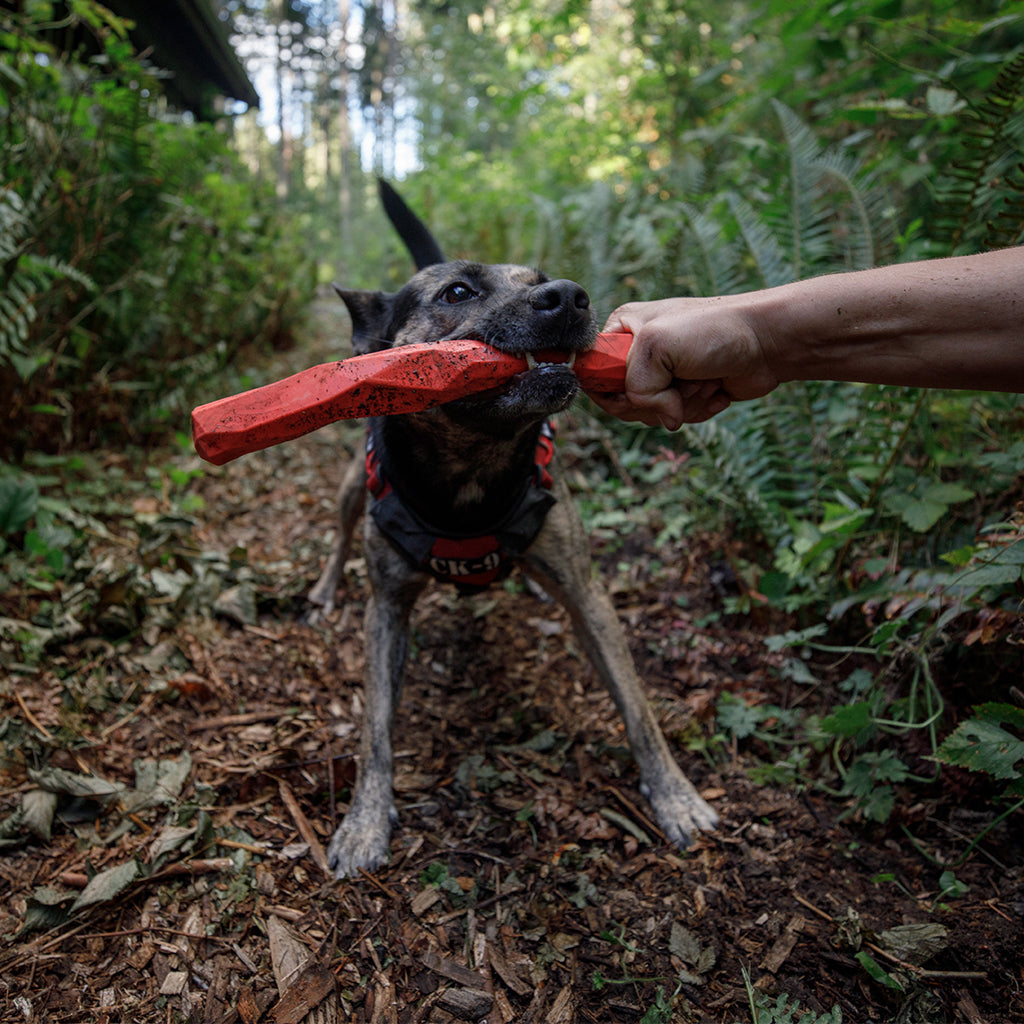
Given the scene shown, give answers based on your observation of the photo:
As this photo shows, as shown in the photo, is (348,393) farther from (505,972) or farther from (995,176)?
(995,176)

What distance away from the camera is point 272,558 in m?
4.28

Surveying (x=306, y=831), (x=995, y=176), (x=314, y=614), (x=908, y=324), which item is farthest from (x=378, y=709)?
(x=995, y=176)

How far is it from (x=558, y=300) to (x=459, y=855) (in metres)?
1.92

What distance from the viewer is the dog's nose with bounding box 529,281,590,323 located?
2.05 metres

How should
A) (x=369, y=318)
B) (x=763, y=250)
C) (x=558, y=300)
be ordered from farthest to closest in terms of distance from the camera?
(x=763, y=250), (x=369, y=318), (x=558, y=300)

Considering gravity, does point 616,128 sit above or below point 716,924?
above

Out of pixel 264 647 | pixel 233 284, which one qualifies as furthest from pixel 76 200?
pixel 264 647

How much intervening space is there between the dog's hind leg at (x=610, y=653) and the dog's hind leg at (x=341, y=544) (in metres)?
1.43

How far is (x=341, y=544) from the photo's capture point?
407cm

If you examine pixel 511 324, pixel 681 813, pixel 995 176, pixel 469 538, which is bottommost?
pixel 681 813

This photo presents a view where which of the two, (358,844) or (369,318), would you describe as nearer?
(358,844)

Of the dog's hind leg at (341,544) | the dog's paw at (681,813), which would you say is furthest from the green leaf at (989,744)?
the dog's hind leg at (341,544)

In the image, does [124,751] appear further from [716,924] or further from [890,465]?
[890,465]

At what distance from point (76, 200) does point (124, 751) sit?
12.2 ft
